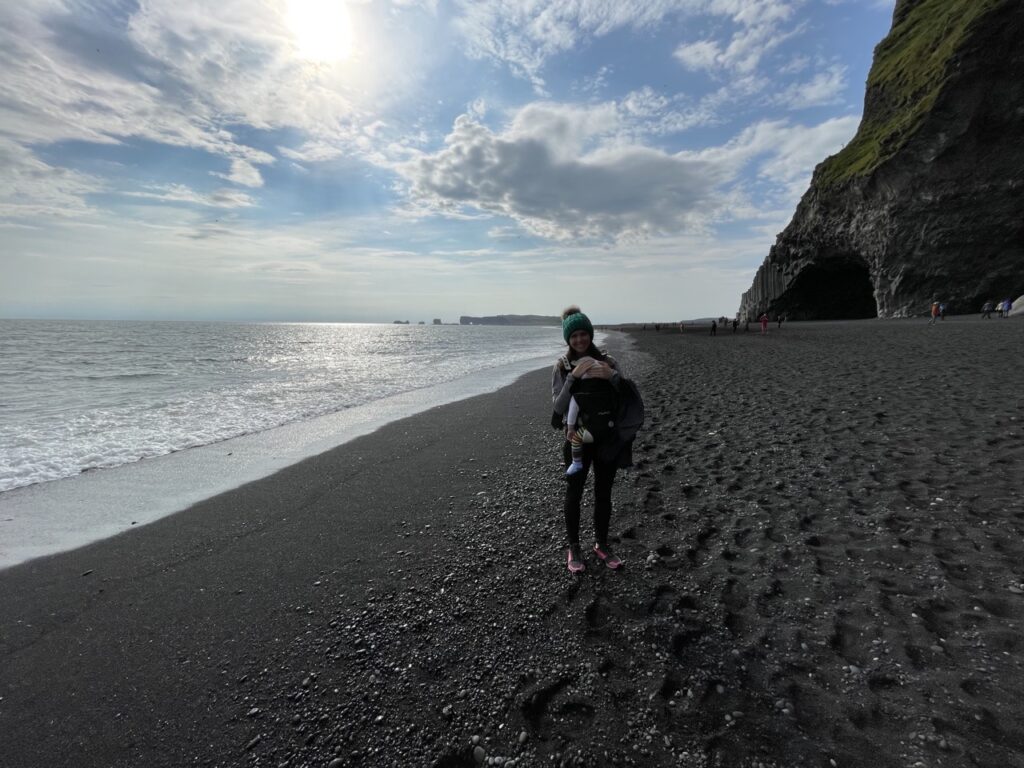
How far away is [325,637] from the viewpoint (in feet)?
12.0

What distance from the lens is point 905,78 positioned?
4556 cm

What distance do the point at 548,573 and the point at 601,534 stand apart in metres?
0.67

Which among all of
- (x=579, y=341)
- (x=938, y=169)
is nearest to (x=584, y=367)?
(x=579, y=341)

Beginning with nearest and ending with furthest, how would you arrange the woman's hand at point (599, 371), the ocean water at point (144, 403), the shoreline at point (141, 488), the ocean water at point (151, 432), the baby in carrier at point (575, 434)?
the woman's hand at point (599, 371) → the baby in carrier at point (575, 434) → the shoreline at point (141, 488) → the ocean water at point (151, 432) → the ocean water at point (144, 403)

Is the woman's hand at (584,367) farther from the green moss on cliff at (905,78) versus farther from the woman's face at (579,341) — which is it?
the green moss on cliff at (905,78)

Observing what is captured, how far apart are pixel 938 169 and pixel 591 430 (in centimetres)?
5419

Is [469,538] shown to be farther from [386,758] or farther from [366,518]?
[386,758]

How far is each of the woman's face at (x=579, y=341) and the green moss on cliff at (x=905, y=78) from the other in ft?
177

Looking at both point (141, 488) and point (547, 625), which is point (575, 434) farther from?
point (141, 488)

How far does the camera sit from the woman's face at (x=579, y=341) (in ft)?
13.9

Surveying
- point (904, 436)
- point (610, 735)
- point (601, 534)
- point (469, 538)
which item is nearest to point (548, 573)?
point (601, 534)

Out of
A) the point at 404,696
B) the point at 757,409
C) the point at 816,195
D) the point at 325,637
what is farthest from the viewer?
the point at 816,195

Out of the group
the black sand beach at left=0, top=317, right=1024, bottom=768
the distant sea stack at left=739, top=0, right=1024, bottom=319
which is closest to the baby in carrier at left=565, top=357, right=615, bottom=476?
the black sand beach at left=0, top=317, right=1024, bottom=768

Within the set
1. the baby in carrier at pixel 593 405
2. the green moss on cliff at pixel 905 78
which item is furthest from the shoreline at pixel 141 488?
the green moss on cliff at pixel 905 78
